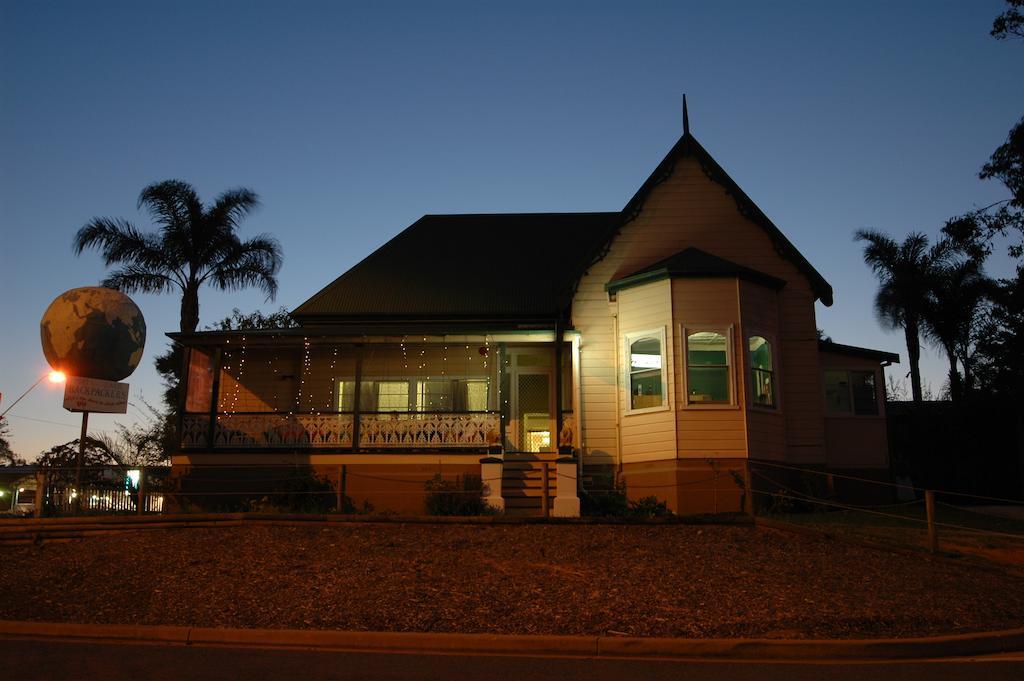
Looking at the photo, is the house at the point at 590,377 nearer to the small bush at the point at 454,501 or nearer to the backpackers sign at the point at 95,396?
the small bush at the point at 454,501

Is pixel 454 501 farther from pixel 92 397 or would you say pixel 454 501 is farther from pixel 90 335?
pixel 90 335

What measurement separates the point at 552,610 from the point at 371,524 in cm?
533

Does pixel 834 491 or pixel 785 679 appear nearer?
pixel 785 679

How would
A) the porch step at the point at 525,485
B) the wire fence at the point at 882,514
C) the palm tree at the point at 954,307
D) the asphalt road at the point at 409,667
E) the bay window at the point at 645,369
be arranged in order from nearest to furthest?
1. the asphalt road at the point at 409,667
2. the wire fence at the point at 882,514
3. the porch step at the point at 525,485
4. the bay window at the point at 645,369
5. the palm tree at the point at 954,307

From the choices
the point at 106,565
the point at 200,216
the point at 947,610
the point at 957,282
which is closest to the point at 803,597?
the point at 947,610

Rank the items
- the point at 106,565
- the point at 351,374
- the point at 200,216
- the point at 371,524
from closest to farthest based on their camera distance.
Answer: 1. the point at 106,565
2. the point at 371,524
3. the point at 351,374
4. the point at 200,216

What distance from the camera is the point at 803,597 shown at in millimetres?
11070

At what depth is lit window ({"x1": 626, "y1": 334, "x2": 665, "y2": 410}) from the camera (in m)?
19.8

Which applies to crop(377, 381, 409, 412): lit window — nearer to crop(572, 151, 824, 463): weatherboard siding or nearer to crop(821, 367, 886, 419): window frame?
crop(572, 151, 824, 463): weatherboard siding

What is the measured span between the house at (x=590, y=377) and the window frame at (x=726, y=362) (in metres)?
0.03

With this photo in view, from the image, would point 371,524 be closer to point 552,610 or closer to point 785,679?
point 552,610

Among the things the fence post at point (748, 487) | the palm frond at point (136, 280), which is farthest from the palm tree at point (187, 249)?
the fence post at point (748, 487)

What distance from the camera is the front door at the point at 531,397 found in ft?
72.8

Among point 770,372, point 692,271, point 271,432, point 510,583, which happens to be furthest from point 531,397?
point 510,583
